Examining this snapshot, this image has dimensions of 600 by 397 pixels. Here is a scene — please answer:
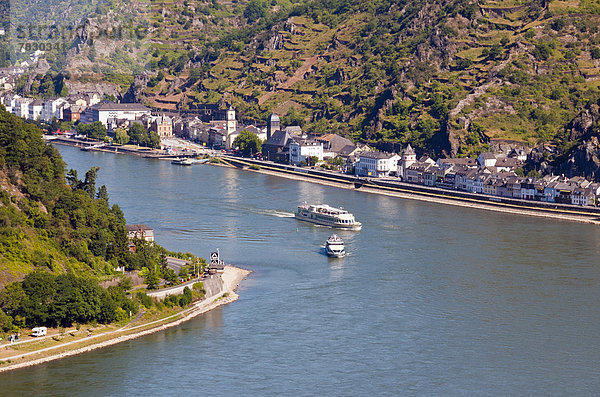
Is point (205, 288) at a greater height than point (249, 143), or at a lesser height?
lesser

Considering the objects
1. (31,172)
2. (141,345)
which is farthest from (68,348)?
(31,172)

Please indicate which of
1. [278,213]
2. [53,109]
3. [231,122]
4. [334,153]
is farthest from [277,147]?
[53,109]

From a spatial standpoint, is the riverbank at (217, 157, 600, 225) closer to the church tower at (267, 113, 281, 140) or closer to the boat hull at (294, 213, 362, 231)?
the church tower at (267, 113, 281, 140)

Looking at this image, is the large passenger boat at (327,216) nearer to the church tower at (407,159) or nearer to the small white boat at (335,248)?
the small white boat at (335,248)

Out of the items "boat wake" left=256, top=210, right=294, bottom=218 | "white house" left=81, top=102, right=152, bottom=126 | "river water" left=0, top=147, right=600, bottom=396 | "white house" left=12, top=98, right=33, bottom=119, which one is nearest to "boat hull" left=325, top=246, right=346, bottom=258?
"river water" left=0, top=147, right=600, bottom=396

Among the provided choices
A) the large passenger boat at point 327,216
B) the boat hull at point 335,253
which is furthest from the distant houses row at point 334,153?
the boat hull at point 335,253

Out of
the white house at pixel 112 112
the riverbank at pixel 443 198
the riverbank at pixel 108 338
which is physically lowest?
the riverbank at pixel 108 338

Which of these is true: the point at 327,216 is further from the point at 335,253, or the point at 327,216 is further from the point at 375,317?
the point at 375,317
